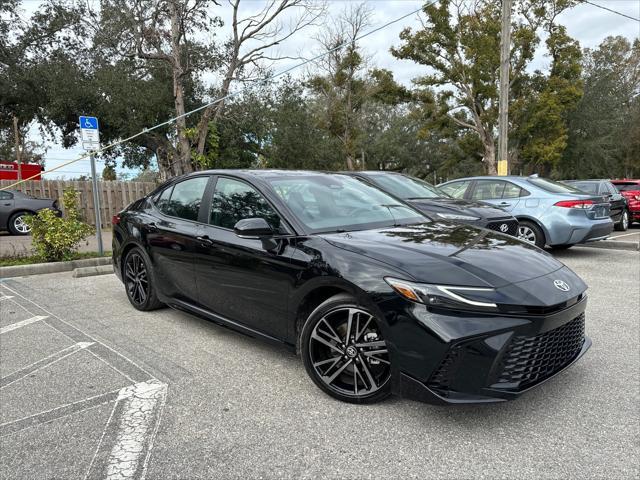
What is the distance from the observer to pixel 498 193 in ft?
29.4

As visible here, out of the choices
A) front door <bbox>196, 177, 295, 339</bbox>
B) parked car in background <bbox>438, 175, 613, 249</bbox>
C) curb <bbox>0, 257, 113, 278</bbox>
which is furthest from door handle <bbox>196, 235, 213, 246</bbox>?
parked car in background <bbox>438, 175, 613, 249</bbox>

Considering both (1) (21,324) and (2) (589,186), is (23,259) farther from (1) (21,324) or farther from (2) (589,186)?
(2) (589,186)

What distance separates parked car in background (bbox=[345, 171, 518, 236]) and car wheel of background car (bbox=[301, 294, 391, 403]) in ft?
12.4

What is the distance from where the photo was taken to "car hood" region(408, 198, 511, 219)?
7.14 m

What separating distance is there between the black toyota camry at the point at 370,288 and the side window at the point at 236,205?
1 centimetres

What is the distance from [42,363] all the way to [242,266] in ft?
5.84

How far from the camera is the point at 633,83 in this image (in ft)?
137

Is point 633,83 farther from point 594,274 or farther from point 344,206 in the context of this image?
point 344,206

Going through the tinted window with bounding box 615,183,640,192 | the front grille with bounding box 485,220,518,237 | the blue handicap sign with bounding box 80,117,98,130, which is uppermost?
the blue handicap sign with bounding box 80,117,98,130

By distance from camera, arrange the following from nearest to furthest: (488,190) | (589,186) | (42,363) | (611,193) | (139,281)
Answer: (42,363)
(139,281)
(488,190)
(611,193)
(589,186)

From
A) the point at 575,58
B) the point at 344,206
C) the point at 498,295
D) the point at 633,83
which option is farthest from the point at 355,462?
the point at 633,83

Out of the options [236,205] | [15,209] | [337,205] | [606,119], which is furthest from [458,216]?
[606,119]

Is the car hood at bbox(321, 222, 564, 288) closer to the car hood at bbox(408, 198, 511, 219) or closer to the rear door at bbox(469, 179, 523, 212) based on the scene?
the car hood at bbox(408, 198, 511, 219)

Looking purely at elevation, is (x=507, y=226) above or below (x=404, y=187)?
below
